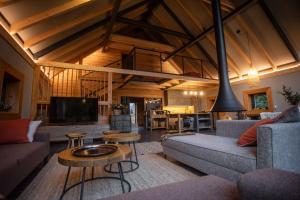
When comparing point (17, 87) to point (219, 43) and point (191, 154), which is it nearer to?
point (191, 154)

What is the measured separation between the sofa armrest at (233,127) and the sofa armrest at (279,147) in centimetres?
94

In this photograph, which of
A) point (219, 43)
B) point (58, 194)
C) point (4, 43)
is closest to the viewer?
point (58, 194)

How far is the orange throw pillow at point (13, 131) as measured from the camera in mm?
2318

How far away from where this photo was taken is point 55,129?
500cm

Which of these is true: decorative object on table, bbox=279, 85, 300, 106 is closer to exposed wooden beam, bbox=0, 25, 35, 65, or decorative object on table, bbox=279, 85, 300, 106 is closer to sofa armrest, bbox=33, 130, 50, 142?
sofa armrest, bbox=33, 130, 50, 142

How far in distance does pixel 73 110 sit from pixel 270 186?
5631 mm

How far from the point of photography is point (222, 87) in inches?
138

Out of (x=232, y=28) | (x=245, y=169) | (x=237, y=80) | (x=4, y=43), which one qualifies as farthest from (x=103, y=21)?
(x=237, y=80)

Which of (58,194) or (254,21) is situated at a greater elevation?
(254,21)

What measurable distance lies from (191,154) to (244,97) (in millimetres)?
6581

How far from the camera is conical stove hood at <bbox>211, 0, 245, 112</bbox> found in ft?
10.8

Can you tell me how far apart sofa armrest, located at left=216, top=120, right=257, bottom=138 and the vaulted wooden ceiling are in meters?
3.75

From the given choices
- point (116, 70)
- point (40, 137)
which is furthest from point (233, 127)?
point (116, 70)

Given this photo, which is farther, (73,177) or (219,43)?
(219,43)
